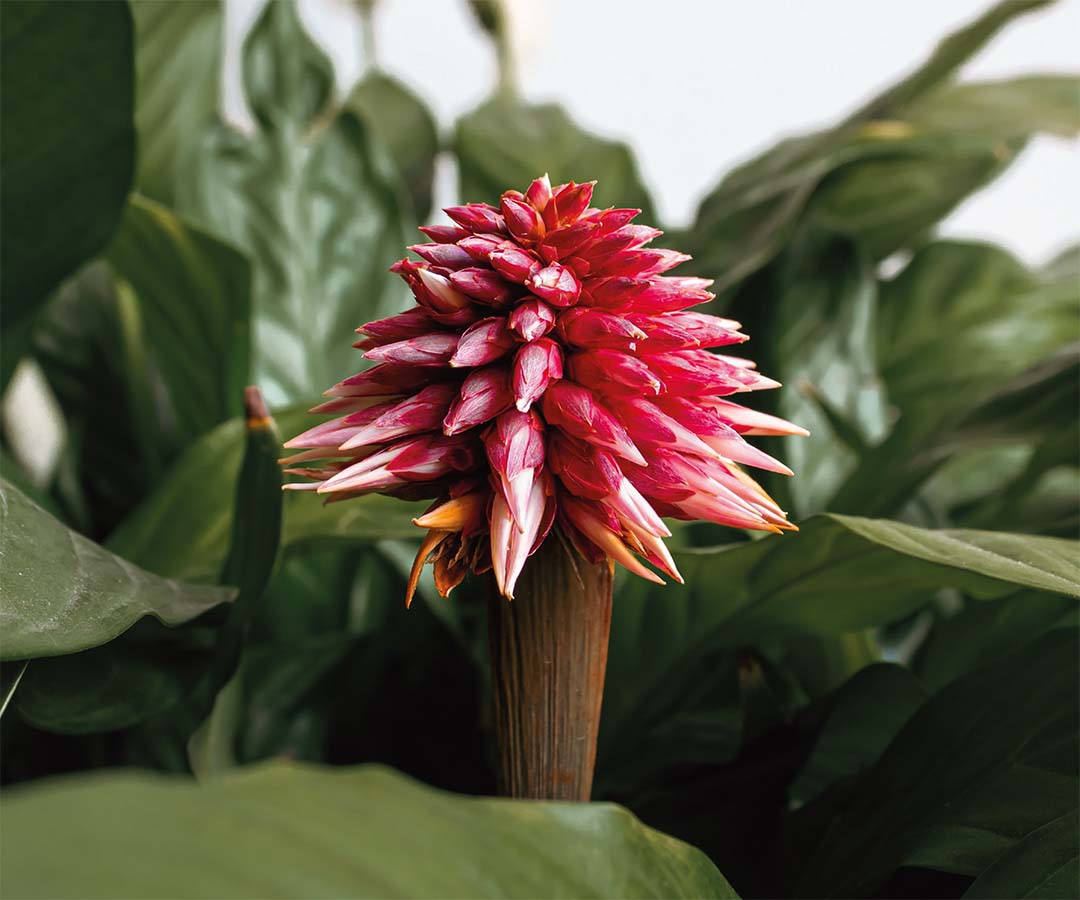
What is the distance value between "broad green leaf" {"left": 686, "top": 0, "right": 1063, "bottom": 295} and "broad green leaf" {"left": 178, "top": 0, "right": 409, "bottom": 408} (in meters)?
0.12

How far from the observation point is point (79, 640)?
0.47 ft

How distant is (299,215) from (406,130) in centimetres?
12

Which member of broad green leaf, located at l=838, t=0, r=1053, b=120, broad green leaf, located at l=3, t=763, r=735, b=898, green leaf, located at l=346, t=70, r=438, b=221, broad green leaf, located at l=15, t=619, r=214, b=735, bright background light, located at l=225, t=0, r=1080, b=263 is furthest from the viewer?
bright background light, located at l=225, t=0, r=1080, b=263

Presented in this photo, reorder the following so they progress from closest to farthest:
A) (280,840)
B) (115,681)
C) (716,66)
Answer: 1. (280,840)
2. (115,681)
3. (716,66)

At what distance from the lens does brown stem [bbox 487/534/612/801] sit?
0.45 feet

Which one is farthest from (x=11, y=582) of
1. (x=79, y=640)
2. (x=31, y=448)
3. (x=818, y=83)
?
(x=818, y=83)

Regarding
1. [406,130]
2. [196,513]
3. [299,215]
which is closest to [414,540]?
[196,513]

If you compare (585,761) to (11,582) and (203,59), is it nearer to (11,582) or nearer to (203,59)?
(11,582)

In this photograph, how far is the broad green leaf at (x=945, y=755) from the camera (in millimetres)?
178

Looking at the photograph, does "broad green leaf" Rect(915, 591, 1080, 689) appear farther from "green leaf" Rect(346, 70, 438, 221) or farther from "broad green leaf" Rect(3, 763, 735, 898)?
"green leaf" Rect(346, 70, 438, 221)

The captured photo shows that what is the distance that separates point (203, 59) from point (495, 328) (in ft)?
0.96

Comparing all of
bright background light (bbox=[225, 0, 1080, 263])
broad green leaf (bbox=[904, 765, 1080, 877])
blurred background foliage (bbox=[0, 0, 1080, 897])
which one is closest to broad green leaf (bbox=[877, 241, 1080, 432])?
blurred background foliage (bbox=[0, 0, 1080, 897])

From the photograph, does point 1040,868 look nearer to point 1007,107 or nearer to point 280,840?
point 280,840

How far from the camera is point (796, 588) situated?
205 mm
